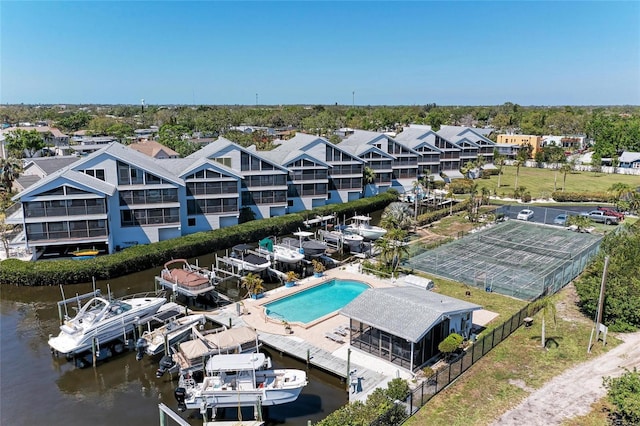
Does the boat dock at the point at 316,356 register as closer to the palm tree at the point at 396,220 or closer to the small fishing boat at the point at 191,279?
the small fishing boat at the point at 191,279

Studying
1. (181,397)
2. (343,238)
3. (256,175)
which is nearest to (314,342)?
(181,397)

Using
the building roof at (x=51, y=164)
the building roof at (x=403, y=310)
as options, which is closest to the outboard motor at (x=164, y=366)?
the building roof at (x=403, y=310)

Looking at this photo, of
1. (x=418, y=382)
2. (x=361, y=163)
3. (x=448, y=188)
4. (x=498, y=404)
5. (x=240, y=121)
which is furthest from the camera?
(x=240, y=121)

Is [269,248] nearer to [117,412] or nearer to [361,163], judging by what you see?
[117,412]

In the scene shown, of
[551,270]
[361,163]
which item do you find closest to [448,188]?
[361,163]

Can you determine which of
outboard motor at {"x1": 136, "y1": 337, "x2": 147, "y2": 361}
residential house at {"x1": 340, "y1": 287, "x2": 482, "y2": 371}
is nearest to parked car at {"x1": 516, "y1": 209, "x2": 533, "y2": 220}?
residential house at {"x1": 340, "y1": 287, "x2": 482, "y2": 371}

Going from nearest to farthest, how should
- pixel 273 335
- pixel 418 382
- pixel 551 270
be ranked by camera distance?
1. pixel 418 382
2. pixel 273 335
3. pixel 551 270

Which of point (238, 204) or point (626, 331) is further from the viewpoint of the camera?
point (238, 204)

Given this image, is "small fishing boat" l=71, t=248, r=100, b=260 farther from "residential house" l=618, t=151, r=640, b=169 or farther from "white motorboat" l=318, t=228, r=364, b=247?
"residential house" l=618, t=151, r=640, b=169
